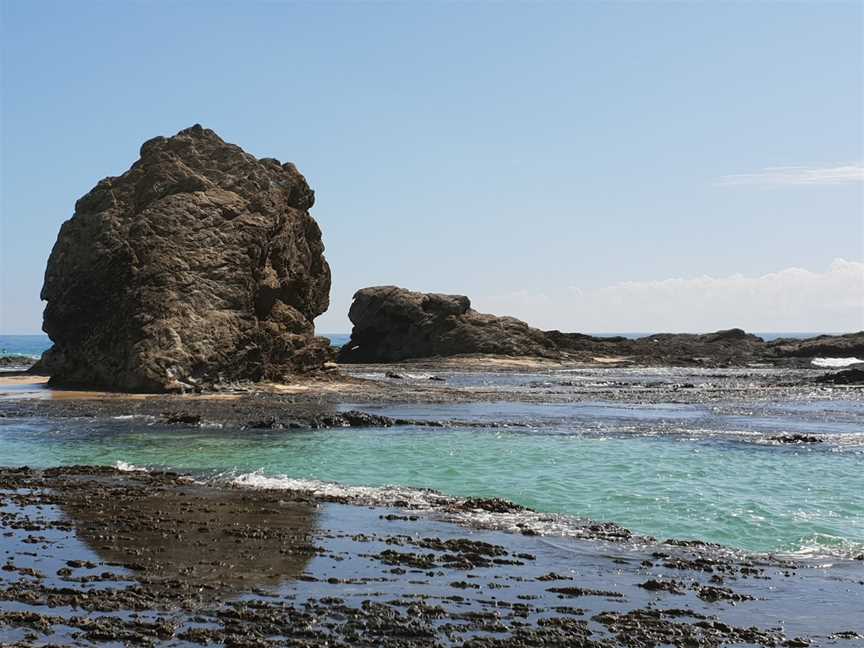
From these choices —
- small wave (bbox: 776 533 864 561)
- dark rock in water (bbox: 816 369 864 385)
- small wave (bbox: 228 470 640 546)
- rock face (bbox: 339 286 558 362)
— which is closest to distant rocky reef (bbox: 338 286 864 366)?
rock face (bbox: 339 286 558 362)

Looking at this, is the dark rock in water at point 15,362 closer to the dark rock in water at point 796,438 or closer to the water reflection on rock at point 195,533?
the water reflection on rock at point 195,533

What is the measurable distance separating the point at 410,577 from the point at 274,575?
5.24 feet

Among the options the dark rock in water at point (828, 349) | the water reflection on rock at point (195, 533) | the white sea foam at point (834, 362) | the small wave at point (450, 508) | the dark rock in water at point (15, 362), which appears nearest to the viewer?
the water reflection on rock at point (195, 533)

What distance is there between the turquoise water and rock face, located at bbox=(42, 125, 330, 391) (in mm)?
8790

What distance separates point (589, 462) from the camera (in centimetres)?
2114

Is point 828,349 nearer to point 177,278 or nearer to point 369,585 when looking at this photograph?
point 177,278

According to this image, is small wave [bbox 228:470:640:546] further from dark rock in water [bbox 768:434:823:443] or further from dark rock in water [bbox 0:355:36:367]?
dark rock in water [bbox 0:355:36:367]

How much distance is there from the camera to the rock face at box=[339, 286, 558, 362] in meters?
82.2

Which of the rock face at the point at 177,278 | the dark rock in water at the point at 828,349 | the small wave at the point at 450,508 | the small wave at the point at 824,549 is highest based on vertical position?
the rock face at the point at 177,278

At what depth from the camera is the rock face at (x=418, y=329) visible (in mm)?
82250

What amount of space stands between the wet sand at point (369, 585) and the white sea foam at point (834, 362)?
68.5m

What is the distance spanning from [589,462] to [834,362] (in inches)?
2692

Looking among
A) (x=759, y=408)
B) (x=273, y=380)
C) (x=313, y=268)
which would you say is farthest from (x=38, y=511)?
(x=313, y=268)

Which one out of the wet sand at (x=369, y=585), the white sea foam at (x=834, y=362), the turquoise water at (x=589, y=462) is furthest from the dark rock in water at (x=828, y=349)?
the wet sand at (x=369, y=585)
